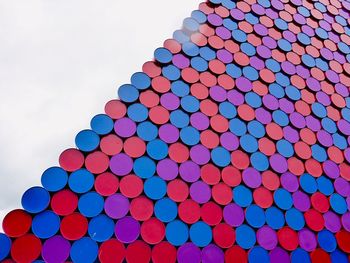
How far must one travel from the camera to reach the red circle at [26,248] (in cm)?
236

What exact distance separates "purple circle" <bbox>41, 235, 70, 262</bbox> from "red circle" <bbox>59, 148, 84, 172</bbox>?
18.4 inches

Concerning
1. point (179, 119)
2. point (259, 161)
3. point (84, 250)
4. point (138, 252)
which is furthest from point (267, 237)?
point (84, 250)

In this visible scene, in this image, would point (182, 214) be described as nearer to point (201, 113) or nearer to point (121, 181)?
point (121, 181)

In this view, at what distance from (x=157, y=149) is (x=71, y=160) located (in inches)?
24.8

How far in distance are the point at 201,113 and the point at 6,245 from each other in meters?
1.72

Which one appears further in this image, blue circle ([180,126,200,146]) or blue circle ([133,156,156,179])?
blue circle ([180,126,200,146])

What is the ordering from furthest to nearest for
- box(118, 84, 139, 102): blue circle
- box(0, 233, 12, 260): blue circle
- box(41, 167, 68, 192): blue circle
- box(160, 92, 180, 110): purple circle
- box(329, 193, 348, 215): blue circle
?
box(329, 193, 348, 215): blue circle < box(160, 92, 180, 110): purple circle < box(118, 84, 139, 102): blue circle < box(41, 167, 68, 192): blue circle < box(0, 233, 12, 260): blue circle

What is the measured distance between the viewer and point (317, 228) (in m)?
3.07

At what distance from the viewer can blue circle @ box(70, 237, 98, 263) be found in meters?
2.45

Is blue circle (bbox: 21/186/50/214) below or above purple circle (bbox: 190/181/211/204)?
below

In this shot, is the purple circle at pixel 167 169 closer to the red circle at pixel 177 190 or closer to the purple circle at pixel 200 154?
the red circle at pixel 177 190

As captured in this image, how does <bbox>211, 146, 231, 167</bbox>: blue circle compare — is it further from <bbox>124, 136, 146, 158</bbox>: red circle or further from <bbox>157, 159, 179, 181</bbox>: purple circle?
<bbox>124, 136, 146, 158</bbox>: red circle

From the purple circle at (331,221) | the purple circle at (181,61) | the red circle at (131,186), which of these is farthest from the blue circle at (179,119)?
the purple circle at (331,221)

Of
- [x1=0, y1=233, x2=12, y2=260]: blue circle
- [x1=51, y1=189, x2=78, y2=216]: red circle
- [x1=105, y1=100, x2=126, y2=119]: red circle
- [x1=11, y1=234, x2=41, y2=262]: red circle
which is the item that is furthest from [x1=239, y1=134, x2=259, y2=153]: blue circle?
[x1=0, y1=233, x2=12, y2=260]: blue circle
